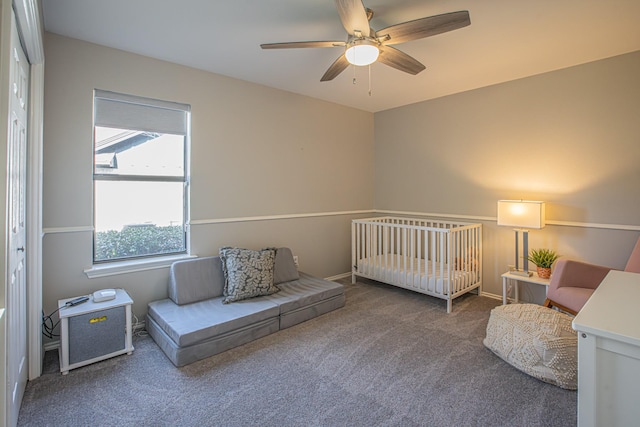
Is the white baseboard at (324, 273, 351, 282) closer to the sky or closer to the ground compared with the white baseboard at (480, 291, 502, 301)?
closer to the sky

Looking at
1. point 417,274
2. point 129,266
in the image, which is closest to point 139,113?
point 129,266

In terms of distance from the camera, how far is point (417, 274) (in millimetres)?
3521

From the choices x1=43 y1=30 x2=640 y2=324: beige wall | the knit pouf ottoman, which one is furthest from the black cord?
the knit pouf ottoman

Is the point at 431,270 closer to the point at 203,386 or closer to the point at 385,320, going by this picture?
the point at 385,320

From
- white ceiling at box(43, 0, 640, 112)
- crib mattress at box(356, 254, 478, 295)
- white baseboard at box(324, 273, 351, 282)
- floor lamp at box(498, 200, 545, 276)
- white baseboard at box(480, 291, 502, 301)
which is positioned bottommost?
white baseboard at box(480, 291, 502, 301)

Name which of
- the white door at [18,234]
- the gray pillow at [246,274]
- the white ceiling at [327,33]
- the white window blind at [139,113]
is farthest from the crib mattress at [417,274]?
the white door at [18,234]

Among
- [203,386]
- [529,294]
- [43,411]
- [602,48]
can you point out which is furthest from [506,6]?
[43,411]

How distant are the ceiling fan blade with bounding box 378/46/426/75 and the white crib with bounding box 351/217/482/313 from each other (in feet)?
5.26

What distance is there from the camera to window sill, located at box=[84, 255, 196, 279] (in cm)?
260

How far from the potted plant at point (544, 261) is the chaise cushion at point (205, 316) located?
2.60 m

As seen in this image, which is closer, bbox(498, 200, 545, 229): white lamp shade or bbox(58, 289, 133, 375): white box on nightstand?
bbox(58, 289, 133, 375): white box on nightstand

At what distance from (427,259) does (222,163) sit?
248 centimetres

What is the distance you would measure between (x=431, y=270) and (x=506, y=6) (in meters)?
2.54

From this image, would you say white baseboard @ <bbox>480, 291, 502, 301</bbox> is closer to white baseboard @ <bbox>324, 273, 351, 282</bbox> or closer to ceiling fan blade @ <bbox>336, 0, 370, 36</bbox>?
white baseboard @ <bbox>324, 273, 351, 282</bbox>
